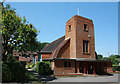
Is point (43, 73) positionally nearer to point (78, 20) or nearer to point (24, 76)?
point (24, 76)

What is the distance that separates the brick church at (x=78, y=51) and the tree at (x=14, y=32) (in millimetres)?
8856

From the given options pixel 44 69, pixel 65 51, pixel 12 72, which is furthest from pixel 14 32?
pixel 65 51

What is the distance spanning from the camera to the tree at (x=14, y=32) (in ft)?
40.6

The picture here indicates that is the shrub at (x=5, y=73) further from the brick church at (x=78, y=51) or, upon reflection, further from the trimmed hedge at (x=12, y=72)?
the brick church at (x=78, y=51)

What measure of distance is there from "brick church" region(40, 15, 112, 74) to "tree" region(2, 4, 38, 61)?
349 inches

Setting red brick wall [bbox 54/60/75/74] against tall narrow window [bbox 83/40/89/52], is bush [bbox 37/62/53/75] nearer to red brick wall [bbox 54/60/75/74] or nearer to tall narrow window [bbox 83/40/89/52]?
red brick wall [bbox 54/60/75/74]

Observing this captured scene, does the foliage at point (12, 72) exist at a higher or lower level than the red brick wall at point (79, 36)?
lower

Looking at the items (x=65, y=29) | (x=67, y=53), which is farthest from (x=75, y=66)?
(x=65, y=29)

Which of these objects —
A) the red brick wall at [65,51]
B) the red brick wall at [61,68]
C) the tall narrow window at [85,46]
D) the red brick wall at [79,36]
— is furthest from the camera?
the tall narrow window at [85,46]

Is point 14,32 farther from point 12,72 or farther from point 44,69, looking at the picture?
point 44,69

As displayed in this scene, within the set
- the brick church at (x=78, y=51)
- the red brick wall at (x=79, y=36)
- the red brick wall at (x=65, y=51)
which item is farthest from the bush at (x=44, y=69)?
the red brick wall at (x=79, y=36)

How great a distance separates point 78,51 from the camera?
23484 mm

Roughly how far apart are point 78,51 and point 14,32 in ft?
45.6

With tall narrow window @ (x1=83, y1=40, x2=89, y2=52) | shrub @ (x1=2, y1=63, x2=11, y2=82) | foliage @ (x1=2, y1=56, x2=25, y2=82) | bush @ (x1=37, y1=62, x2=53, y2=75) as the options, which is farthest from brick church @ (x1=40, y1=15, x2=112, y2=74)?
shrub @ (x1=2, y1=63, x2=11, y2=82)
